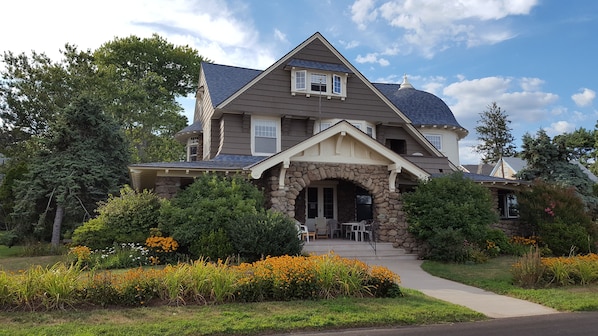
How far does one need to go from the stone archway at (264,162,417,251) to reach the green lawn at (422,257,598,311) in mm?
1804

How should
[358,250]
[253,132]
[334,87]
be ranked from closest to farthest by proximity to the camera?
1. [358,250]
2. [253,132]
3. [334,87]

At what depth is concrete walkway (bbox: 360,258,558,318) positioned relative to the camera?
24.6 ft

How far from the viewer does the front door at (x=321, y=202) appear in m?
18.8

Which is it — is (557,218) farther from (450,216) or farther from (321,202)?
(321,202)

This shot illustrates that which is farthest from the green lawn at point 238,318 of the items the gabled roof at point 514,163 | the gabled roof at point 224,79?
the gabled roof at point 514,163

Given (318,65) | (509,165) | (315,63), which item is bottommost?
(509,165)

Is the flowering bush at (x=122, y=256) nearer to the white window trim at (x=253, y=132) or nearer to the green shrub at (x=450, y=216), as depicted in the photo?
the white window trim at (x=253, y=132)

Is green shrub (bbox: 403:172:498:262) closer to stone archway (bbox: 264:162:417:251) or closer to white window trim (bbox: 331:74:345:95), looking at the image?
stone archway (bbox: 264:162:417:251)

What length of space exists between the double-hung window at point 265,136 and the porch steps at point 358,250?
5.09 metres

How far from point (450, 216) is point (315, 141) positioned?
5.24 meters

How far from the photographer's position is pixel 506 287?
31.0ft

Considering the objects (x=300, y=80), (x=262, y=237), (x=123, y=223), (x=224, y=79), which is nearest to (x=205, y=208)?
(x=262, y=237)

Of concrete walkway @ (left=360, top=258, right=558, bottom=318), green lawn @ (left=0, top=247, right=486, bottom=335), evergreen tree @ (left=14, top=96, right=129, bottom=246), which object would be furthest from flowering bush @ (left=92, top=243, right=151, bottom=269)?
evergreen tree @ (left=14, top=96, right=129, bottom=246)

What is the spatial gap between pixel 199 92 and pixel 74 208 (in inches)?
344
